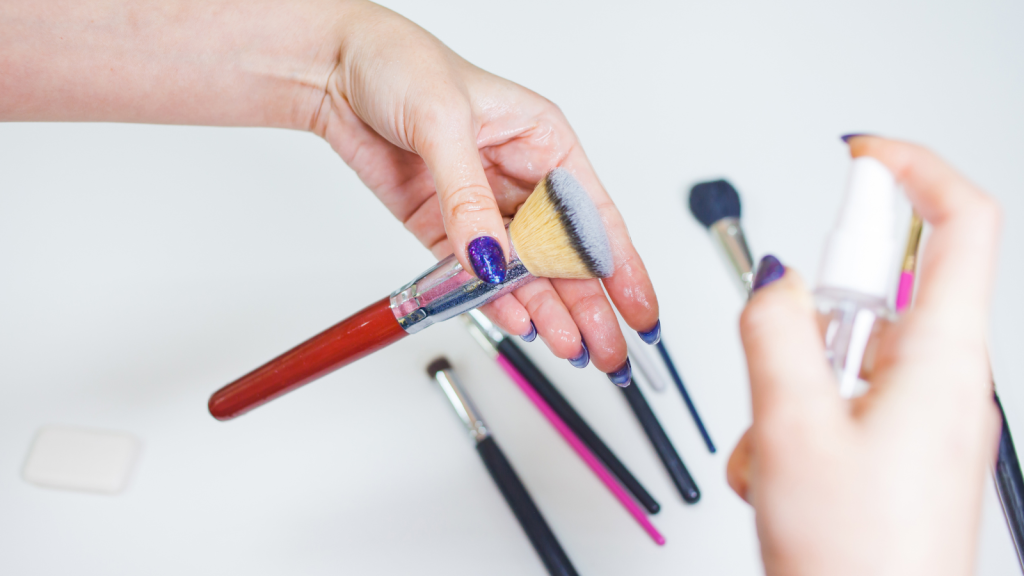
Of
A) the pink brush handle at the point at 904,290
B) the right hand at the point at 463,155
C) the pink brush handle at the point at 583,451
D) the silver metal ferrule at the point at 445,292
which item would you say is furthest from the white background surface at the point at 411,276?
the pink brush handle at the point at 904,290

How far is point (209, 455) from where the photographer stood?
28.5 inches

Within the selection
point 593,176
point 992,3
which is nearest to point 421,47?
point 593,176

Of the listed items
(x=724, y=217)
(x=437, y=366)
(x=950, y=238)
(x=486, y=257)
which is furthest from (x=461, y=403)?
(x=950, y=238)

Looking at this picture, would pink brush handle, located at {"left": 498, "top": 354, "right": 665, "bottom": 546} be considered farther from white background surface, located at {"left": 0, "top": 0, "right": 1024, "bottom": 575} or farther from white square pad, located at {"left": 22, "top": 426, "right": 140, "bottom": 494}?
white square pad, located at {"left": 22, "top": 426, "right": 140, "bottom": 494}

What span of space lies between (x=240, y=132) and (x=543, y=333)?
0.58 metres

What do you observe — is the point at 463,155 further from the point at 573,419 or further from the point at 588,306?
the point at 573,419

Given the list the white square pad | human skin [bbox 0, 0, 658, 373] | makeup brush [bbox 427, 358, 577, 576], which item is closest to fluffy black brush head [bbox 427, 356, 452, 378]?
makeup brush [bbox 427, 358, 577, 576]

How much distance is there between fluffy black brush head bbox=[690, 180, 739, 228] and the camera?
2.63 ft

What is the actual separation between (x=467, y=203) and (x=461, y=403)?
0.30m

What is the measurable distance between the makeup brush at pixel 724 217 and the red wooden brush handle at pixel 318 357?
449 mm

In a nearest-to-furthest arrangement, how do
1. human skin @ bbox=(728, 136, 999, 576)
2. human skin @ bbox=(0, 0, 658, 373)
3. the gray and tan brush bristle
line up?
human skin @ bbox=(728, 136, 999, 576)
the gray and tan brush bristle
human skin @ bbox=(0, 0, 658, 373)

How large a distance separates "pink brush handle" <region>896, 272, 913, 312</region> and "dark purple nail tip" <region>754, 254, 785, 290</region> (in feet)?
0.23

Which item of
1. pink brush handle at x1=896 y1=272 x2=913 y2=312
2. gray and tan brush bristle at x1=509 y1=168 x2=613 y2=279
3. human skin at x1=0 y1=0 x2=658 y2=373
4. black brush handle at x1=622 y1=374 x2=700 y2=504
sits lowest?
black brush handle at x1=622 y1=374 x2=700 y2=504

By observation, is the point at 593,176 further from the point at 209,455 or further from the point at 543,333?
the point at 209,455
